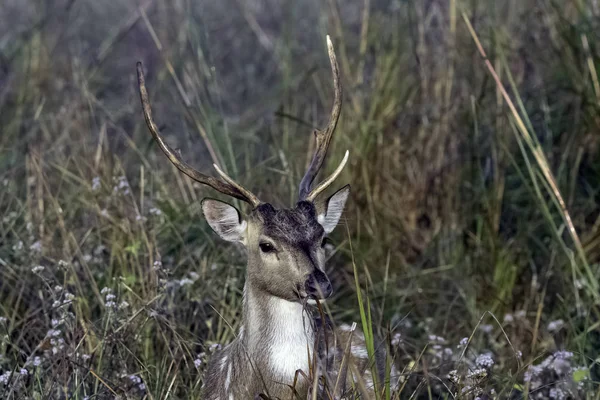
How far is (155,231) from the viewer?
5496mm

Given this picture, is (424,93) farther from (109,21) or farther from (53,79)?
→ (109,21)

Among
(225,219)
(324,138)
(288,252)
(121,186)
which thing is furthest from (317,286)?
(121,186)

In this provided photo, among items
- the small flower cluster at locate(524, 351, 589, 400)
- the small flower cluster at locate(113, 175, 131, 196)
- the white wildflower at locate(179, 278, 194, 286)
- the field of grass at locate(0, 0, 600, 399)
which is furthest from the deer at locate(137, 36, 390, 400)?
the small flower cluster at locate(113, 175, 131, 196)

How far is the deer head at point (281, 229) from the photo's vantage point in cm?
409

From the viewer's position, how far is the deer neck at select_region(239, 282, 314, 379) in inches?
163

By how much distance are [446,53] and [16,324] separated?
3034 mm

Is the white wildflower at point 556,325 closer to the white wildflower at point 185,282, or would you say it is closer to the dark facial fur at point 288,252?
the dark facial fur at point 288,252

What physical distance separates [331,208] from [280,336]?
0.67m

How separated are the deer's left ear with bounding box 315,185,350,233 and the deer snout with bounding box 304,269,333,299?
1.79 feet

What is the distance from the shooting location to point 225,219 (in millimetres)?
4484

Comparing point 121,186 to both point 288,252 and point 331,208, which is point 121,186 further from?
point 288,252

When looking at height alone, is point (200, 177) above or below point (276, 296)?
above

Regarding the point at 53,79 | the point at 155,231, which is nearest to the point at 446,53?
the point at 155,231

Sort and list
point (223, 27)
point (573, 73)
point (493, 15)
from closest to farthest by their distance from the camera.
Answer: point (573, 73)
point (493, 15)
point (223, 27)
